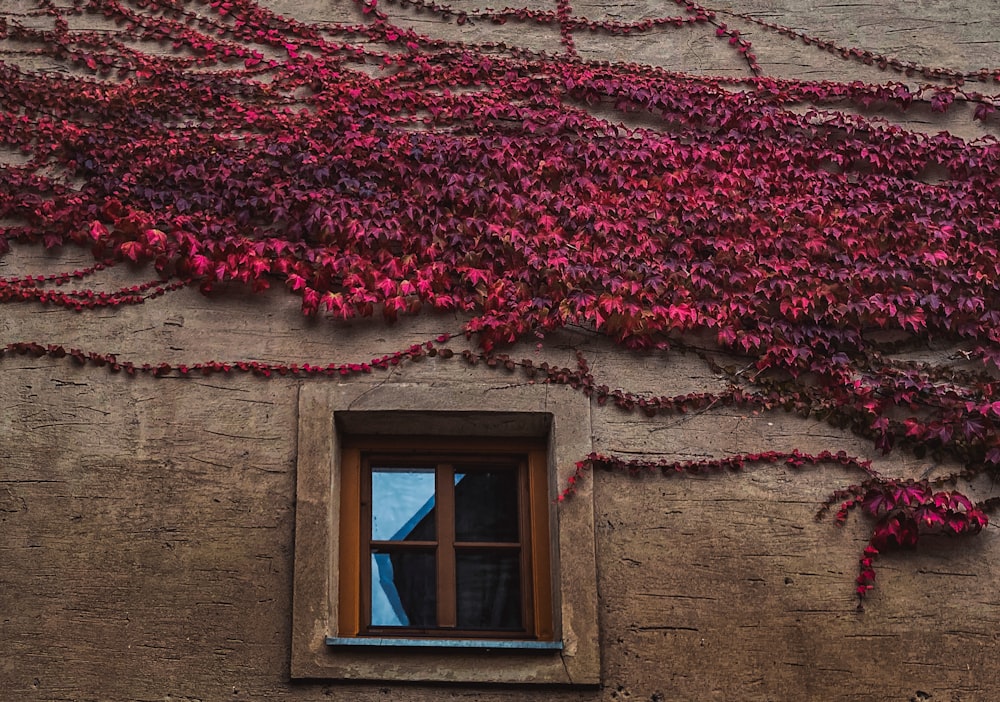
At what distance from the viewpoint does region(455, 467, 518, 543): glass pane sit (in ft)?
16.4

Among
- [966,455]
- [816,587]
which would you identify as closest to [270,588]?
[816,587]

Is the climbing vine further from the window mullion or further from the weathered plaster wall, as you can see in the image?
the window mullion

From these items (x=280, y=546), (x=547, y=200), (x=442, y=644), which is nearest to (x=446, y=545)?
(x=442, y=644)

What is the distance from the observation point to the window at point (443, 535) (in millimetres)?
4566

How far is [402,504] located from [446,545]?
0.26 metres

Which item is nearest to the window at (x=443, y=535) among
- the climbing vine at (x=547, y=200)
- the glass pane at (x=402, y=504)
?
the glass pane at (x=402, y=504)

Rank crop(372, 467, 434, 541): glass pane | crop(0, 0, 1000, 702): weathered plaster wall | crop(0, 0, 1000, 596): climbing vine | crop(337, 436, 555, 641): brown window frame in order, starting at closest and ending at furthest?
crop(0, 0, 1000, 702): weathered plaster wall
crop(337, 436, 555, 641): brown window frame
crop(372, 467, 434, 541): glass pane
crop(0, 0, 1000, 596): climbing vine

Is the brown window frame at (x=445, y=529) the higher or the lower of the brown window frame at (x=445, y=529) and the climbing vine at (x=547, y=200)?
the lower

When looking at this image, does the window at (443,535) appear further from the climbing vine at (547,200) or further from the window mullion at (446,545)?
the climbing vine at (547,200)

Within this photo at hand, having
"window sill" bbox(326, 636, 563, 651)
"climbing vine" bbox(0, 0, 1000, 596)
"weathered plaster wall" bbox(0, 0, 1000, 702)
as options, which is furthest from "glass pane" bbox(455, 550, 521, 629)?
"climbing vine" bbox(0, 0, 1000, 596)

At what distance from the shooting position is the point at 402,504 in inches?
198

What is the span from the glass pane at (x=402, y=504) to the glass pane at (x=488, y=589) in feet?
0.69

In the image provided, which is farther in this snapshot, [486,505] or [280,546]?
[486,505]

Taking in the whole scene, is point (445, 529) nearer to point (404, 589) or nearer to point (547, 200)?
point (404, 589)
